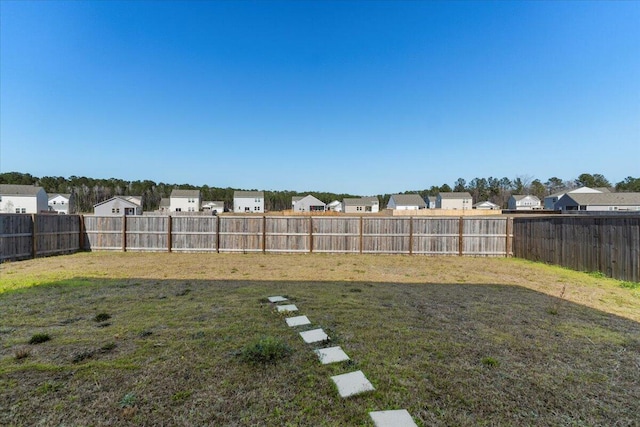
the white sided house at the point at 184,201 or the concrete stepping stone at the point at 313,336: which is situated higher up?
the white sided house at the point at 184,201

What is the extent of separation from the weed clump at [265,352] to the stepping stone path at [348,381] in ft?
1.04

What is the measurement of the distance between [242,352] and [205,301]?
2.09m

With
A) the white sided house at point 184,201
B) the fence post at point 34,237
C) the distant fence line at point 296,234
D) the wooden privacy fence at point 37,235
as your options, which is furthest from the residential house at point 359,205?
the fence post at point 34,237

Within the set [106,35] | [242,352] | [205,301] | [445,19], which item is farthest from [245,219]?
[445,19]

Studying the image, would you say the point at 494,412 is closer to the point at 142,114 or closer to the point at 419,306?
the point at 419,306

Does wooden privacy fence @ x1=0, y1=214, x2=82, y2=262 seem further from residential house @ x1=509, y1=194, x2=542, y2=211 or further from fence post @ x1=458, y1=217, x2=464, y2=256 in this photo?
residential house @ x1=509, y1=194, x2=542, y2=211

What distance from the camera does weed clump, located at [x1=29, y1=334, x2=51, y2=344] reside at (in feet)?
9.24

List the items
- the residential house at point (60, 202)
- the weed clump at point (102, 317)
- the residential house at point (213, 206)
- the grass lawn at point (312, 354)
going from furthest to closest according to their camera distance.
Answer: the residential house at point (213, 206)
the residential house at point (60, 202)
the weed clump at point (102, 317)
the grass lawn at point (312, 354)

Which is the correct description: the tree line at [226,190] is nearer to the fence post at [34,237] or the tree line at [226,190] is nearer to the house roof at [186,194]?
the house roof at [186,194]

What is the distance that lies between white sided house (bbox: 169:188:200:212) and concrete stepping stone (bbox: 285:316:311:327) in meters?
52.8

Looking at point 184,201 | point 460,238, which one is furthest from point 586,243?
point 184,201

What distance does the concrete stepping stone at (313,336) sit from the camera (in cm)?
292

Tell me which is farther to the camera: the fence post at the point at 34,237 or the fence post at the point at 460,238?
the fence post at the point at 460,238

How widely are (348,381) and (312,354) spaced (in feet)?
1.72
